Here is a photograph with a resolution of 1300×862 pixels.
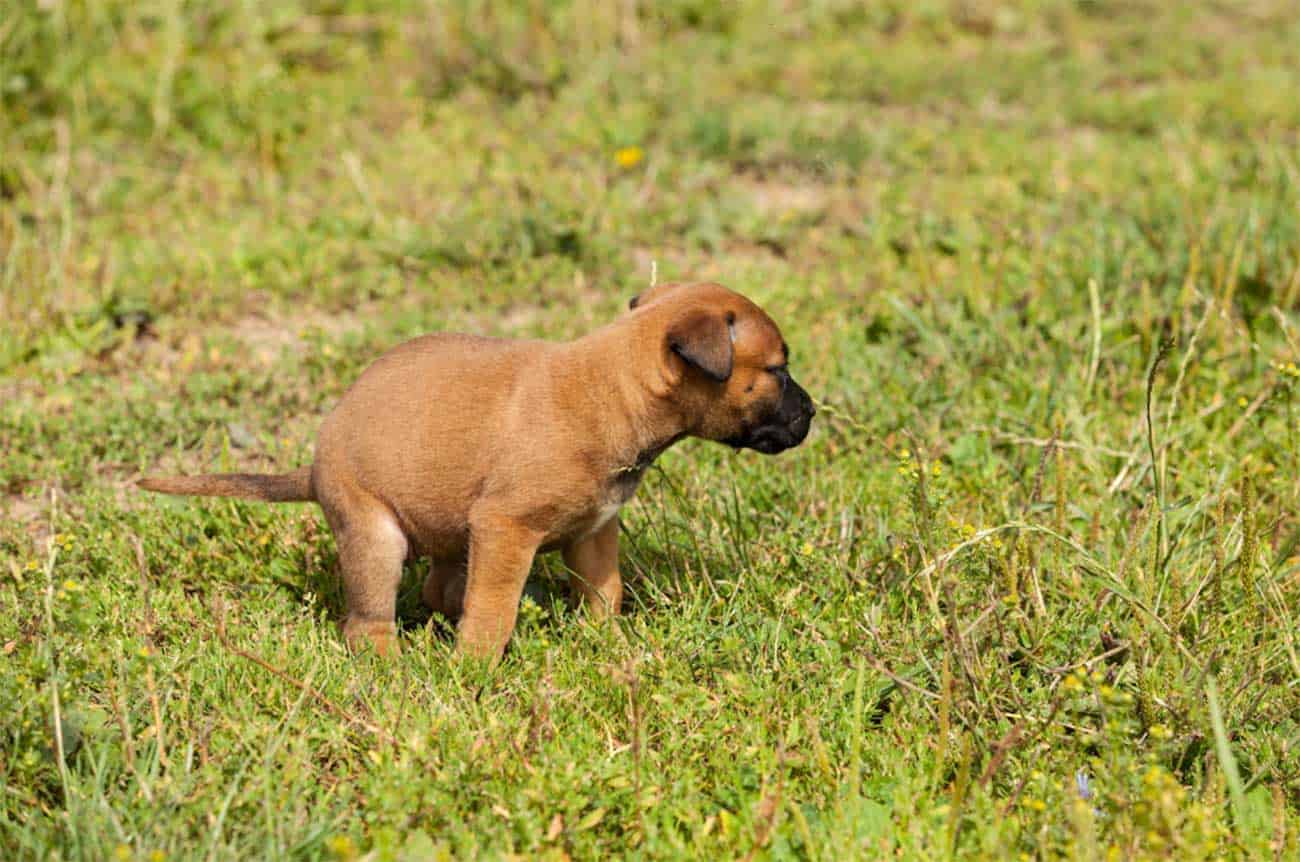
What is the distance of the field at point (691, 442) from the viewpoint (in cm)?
343

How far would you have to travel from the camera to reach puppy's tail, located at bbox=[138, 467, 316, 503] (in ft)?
14.4

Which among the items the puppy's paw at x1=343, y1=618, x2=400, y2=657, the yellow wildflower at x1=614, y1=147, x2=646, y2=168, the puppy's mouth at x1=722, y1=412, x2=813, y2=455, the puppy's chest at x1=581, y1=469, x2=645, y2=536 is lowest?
the puppy's paw at x1=343, y1=618, x2=400, y2=657

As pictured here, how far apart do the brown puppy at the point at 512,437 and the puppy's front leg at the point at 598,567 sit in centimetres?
7

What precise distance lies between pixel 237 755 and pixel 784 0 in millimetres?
9568

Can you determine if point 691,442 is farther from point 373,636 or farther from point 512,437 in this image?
point 373,636

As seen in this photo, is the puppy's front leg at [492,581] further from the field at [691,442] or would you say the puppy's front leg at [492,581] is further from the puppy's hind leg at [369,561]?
the puppy's hind leg at [369,561]

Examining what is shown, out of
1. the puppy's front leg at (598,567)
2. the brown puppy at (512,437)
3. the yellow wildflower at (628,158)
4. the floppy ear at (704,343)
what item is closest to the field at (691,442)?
the yellow wildflower at (628,158)

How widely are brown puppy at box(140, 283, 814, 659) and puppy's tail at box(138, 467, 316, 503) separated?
0.04m

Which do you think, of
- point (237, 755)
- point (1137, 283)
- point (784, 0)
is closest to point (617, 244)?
point (1137, 283)

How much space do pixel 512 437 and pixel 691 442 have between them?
1.58m

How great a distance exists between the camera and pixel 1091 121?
9422 millimetres

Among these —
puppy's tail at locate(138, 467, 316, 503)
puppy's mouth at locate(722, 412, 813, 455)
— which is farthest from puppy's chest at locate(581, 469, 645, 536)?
puppy's tail at locate(138, 467, 316, 503)

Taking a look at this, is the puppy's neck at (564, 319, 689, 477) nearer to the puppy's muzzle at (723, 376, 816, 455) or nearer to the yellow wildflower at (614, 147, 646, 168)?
the puppy's muzzle at (723, 376, 816, 455)

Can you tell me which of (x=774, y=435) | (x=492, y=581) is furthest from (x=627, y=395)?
(x=492, y=581)
